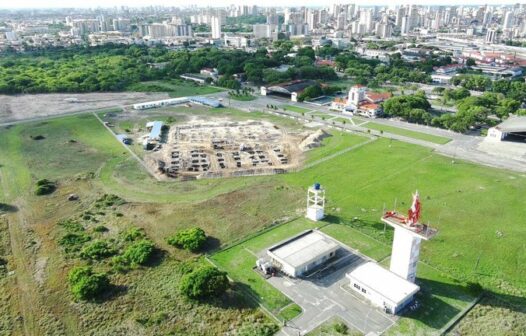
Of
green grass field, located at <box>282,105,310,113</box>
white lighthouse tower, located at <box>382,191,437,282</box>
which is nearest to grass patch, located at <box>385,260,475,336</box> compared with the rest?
white lighthouse tower, located at <box>382,191,437,282</box>

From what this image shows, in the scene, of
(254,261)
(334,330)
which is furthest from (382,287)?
(254,261)

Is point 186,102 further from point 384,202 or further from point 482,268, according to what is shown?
point 482,268

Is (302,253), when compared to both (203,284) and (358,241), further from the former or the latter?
(203,284)

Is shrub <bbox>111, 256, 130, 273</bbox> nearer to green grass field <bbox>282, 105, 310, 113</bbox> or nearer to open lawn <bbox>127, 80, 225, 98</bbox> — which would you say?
green grass field <bbox>282, 105, 310, 113</bbox>

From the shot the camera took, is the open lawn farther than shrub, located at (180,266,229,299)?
Yes

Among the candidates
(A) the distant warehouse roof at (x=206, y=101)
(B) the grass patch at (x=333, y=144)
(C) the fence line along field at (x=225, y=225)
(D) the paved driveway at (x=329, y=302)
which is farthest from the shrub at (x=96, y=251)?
(A) the distant warehouse roof at (x=206, y=101)
